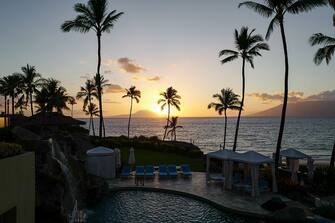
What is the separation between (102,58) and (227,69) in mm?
14850

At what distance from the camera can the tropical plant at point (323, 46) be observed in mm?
19375

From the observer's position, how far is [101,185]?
52.2 feet

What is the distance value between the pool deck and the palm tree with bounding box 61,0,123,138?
13.8 meters

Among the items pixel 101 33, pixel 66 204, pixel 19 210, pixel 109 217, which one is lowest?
pixel 109 217

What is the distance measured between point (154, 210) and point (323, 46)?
51.7 feet

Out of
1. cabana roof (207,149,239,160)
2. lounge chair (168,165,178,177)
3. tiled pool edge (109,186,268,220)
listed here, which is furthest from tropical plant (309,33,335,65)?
tiled pool edge (109,186,268,220)

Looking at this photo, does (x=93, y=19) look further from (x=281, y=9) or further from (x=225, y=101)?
(x=225, y=101)

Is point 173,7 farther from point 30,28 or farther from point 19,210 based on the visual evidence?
point 19,210

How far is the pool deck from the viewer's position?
13.4 metres

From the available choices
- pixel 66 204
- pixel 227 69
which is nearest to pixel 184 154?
pixel 227 69

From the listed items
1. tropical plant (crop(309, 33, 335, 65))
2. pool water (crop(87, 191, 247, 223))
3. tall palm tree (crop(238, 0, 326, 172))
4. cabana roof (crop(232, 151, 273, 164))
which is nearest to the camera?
pool water (crop(87, 191, 247, 223))

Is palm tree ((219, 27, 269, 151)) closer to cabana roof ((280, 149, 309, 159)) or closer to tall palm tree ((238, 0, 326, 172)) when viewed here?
tall palm tree ((238, 0, 326, 172))

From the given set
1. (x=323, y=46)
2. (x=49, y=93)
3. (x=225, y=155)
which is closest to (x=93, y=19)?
(x=225, y=155)

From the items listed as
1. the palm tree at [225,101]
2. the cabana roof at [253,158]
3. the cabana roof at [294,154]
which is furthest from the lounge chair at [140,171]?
the palm tree at [225,101]
